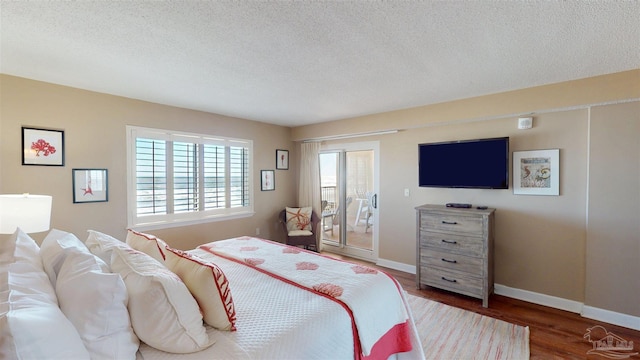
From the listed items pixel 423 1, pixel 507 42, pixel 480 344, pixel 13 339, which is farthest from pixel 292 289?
pixel 507 42

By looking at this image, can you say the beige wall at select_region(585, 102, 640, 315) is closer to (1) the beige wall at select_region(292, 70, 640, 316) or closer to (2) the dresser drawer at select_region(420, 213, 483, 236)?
(1) the beige wall at select_region(292, 70, 640, 316)

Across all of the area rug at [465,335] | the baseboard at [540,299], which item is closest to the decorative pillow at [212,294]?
the area rug at [465,335]

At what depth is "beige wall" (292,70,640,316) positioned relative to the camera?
8.63ft

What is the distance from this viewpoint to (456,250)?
3.22 m

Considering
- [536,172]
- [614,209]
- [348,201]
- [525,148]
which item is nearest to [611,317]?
[614,209]

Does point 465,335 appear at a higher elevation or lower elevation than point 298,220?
lower

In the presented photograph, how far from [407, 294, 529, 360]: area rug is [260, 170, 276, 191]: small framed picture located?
3.19 m

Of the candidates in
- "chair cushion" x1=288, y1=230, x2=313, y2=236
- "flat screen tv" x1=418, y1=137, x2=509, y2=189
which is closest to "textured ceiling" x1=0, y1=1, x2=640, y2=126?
"flat screen tv" x1=418, y1=137, x2=509, y2=189

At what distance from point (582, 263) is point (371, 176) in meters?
2.76

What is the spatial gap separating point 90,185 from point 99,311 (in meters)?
2.78

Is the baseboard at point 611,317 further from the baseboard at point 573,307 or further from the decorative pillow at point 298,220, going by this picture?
the decorative pillow at point 298,220

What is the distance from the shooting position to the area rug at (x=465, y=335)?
2229 mm

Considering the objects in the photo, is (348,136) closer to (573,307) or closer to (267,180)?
(267,180)

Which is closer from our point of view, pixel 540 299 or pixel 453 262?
pixel 540 299
